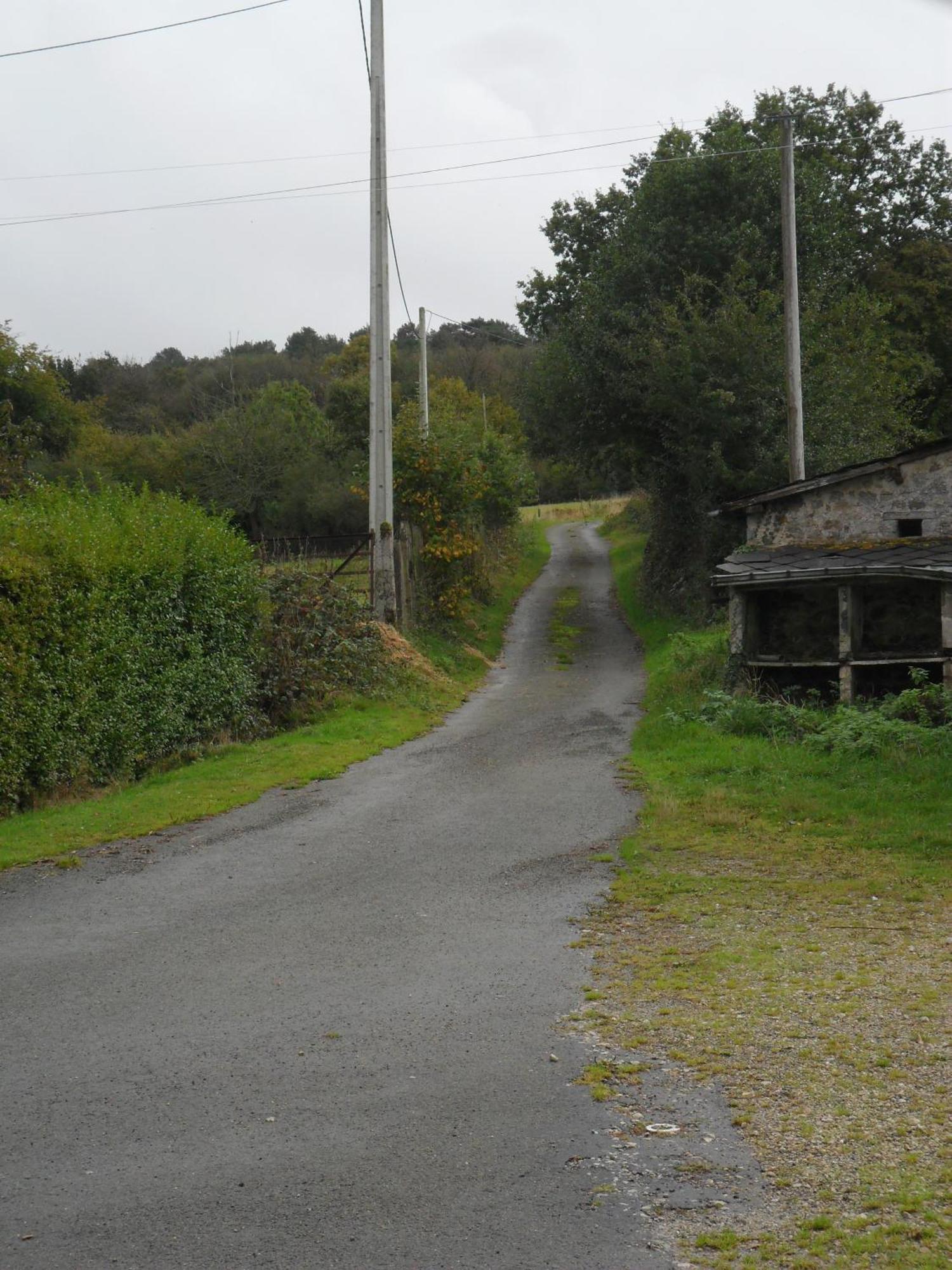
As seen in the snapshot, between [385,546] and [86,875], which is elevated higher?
[385,546]

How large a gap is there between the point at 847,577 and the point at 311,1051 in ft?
42.6

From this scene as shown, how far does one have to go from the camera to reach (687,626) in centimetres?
2908

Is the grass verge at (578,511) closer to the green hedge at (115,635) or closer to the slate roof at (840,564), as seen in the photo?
the slate roof at (840,564)

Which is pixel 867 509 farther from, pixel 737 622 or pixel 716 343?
pixel 716 343

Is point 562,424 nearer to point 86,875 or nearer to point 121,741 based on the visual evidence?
point 121,741

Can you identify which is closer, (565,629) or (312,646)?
(312,646)

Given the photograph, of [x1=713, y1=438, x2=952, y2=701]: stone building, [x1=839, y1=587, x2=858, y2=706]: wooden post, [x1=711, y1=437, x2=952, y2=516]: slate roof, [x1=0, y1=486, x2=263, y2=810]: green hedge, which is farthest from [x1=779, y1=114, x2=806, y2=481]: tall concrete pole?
[x1=0, y1=486, x2=263, y2=810]: green hedge

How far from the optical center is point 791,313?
22875 mm

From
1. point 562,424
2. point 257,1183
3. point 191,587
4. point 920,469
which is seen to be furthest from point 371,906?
point 562,424

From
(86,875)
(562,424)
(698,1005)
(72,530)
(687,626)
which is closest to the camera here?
(698,1005)

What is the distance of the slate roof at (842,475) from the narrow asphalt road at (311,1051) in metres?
9.70

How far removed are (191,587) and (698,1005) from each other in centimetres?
1078

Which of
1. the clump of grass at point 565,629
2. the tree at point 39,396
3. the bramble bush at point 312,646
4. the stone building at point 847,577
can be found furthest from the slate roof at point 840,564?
the tree at point 39,396

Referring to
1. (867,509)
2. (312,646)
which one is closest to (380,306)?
(312,646)
